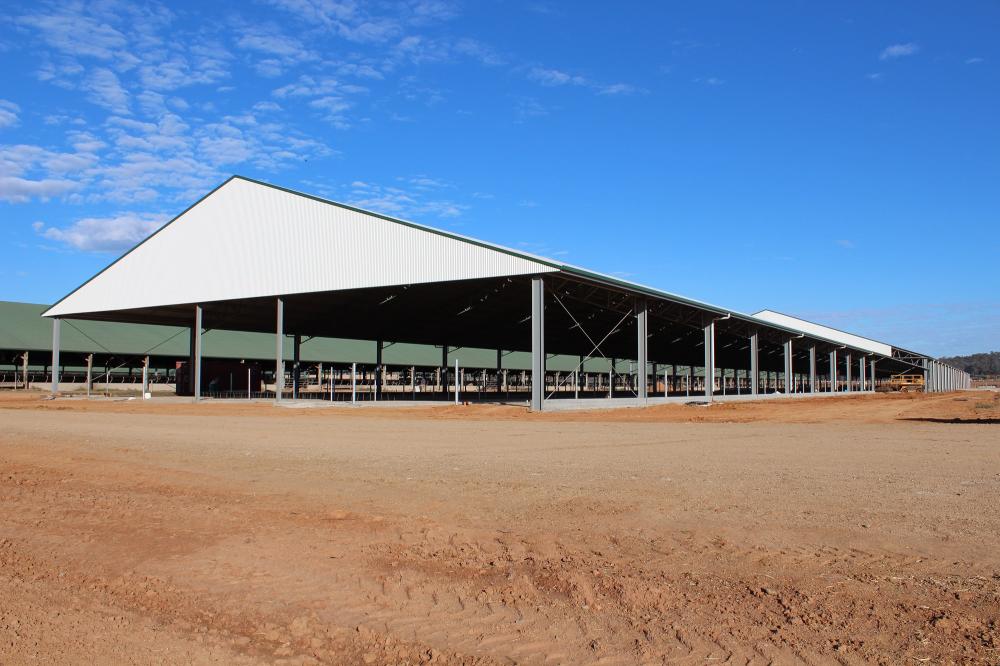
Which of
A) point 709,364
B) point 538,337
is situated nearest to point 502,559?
point 538,337

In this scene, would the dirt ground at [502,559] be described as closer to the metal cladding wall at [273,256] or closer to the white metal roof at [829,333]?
the metal cladding wall at [273,256]

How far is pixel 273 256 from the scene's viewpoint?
37.7 meters

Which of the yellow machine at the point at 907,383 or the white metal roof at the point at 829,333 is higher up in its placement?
the white metal roof at the point at 829,333

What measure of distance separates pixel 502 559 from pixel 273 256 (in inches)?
1300

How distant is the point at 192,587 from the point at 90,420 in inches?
954

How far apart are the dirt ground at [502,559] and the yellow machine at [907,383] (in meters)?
80.8

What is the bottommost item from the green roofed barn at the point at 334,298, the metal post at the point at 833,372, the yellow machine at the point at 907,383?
the yellow machine at the point at 907,383

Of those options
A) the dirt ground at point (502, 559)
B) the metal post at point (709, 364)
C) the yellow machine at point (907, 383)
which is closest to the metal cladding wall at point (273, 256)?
the metal post at point (709, 364)

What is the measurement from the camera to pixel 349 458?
1518 centimetres

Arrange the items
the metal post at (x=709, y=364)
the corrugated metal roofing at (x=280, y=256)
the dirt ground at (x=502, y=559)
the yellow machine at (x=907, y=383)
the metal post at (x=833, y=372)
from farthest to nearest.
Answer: the yellow machine at (x=907, y=383) → the metal post at (x=833, y=372) → the metal post at (x=709, y=364) → the corrugated metal roofing at (x=280, y=256) → the dirt ground at (x=502, y=559)

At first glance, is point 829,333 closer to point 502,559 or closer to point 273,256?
point 273,256

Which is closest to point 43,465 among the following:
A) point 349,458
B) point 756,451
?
point 349,458

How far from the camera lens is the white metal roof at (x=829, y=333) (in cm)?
7469

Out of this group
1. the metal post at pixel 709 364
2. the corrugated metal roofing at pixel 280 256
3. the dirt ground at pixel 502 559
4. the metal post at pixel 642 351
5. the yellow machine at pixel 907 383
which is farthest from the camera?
the yellow machine at pixel 907 383
